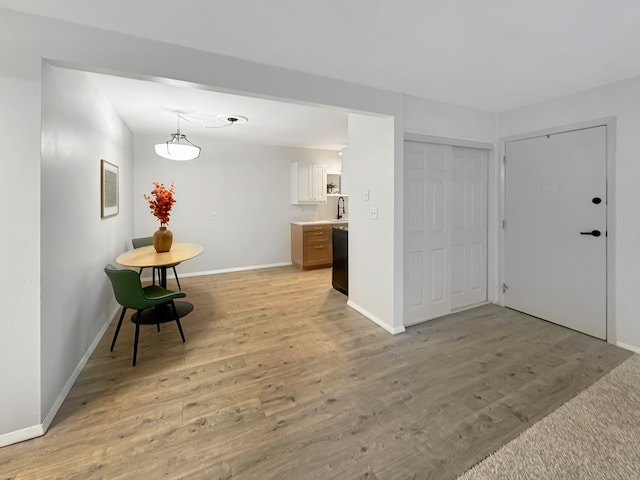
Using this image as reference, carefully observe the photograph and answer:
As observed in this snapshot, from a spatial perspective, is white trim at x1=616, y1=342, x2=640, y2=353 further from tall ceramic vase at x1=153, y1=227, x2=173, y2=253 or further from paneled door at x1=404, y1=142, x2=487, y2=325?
tall ceramic vase at x1=153, y1=227, x2=173, y2=253

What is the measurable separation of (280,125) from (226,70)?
7.15 feet

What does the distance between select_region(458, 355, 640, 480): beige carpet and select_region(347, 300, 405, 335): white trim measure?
4.41ft

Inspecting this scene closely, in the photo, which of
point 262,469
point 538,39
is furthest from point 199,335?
point 538,39

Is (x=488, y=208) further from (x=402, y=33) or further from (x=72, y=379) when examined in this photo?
(x=72, y=379)

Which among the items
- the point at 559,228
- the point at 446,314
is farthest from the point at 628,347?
the point at 446,314

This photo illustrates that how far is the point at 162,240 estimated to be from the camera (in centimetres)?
333

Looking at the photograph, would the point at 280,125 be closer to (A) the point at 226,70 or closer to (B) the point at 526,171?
(A) the point at 226,70

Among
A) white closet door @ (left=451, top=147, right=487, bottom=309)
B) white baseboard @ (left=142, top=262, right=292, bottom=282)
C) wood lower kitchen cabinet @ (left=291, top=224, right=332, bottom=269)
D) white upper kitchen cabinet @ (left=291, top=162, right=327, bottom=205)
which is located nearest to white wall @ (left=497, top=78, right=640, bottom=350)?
white closet door @ (left=451, top=147, right=487, bottom=309)

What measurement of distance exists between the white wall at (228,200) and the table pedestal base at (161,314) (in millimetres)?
1809

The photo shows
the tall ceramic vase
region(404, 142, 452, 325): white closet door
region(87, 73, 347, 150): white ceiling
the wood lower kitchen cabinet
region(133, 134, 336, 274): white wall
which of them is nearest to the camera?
region(87, 73, 347, 150): white ceiling

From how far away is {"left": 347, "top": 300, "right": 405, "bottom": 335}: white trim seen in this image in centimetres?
298

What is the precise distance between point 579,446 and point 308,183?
524cm

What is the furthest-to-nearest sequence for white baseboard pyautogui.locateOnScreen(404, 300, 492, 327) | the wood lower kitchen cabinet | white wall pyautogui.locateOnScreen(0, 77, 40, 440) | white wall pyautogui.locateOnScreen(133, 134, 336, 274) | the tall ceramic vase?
the wood lower kitchen cabinet, white wall pyautogui.locateOnScreen(133, 134, 336, 274), the tall ceramic vase, white baseboard pyautogui.locateOnScreen(404, 300, 492, 327), white wall pyautogui.locateOnScreen(0, 77, 40, 440)

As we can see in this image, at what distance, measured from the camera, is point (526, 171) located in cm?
330
